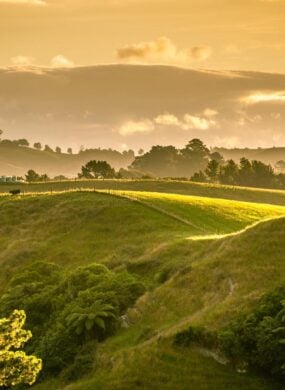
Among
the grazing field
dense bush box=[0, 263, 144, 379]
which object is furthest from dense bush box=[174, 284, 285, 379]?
dense bush box=[0, 263, 144, 379]

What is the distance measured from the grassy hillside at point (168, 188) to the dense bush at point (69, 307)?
234ft

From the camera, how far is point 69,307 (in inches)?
1774

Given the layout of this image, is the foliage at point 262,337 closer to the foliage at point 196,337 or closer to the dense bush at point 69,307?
the foliage at point 196,337

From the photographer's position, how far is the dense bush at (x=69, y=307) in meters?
41.1

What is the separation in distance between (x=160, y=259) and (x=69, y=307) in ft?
43.8

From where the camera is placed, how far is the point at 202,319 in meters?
38.5

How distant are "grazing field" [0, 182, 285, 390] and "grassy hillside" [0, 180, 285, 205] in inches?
1051

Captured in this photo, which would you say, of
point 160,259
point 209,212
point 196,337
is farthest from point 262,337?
point 209,212

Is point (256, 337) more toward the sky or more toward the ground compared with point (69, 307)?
more toward the sky

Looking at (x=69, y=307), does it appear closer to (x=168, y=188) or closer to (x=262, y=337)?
(x=262, y=337)

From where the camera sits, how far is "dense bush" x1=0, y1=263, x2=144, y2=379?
41.1m

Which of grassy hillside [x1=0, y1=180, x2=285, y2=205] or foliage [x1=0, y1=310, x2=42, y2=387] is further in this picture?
grassy hillside [x1=0, y1=180, x2=285, y2=205]

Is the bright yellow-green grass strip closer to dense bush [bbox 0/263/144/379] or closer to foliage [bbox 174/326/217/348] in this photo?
dense bush [bbox 0/263/144/379]

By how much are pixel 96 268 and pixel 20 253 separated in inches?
978
